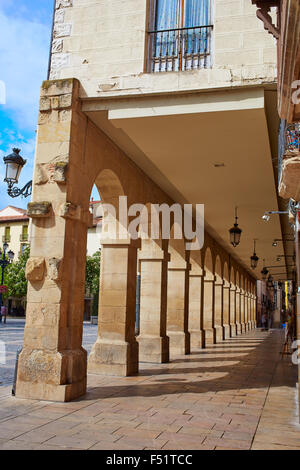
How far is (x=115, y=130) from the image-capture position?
7906 mm

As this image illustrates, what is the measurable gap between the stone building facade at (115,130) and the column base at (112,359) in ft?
0.07

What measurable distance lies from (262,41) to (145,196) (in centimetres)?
451

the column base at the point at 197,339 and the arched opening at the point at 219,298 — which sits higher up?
the arched opening at the point at 219,298

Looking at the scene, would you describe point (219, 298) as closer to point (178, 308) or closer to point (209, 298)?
point (209, 298)

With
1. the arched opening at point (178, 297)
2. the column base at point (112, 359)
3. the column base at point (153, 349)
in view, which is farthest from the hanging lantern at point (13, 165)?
the arched opening at point (178, 297)

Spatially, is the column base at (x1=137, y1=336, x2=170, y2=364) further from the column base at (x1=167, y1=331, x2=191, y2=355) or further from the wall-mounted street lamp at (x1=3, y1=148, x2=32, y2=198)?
the wall-mounted street lamp at (x1=3, y1=148, x2=32, y2=198)

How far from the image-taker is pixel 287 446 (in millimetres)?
4648

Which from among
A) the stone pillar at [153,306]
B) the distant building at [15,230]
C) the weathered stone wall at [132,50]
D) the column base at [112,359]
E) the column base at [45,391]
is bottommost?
the column base at [45,391]

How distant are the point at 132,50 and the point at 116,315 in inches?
190

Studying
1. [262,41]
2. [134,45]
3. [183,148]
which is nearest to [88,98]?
[134,45]

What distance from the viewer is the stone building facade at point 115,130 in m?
6.51

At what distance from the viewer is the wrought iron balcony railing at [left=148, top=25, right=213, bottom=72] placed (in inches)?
279

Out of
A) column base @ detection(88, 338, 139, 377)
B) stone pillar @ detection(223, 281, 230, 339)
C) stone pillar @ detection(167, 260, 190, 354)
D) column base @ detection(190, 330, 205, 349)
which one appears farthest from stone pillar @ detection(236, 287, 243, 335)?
column base @ detection(88, 338, 139, 377)

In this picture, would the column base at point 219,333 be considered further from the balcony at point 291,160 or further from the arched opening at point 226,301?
the balcony at point 291,160
